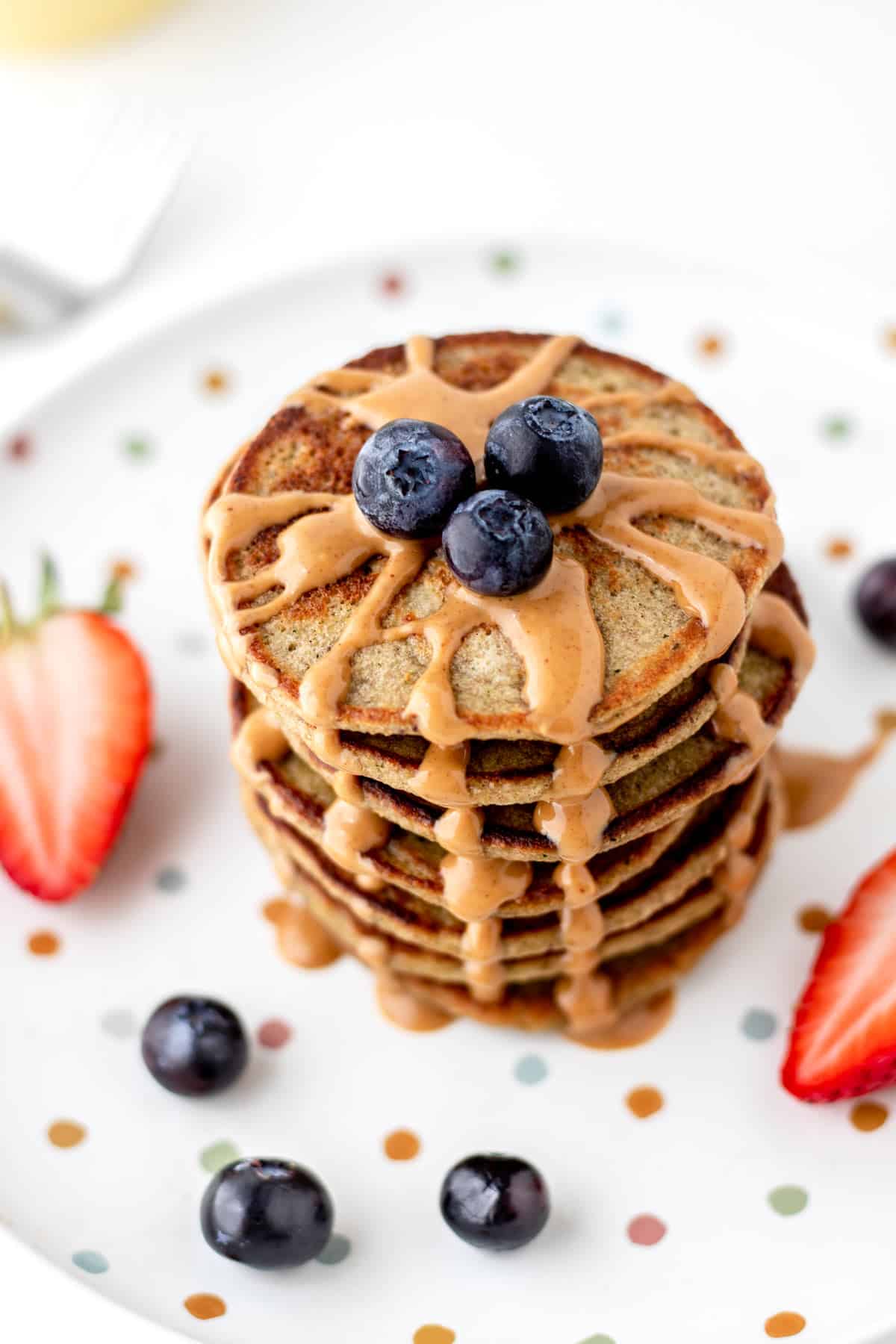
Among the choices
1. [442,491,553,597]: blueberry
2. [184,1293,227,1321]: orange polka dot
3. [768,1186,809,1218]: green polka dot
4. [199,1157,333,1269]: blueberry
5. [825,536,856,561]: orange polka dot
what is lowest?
[184,1293,227,1321]: orange polka dot

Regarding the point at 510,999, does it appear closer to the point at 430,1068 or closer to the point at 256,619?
the point at 430,1068

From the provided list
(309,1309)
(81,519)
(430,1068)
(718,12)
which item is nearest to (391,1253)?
(309,1309)

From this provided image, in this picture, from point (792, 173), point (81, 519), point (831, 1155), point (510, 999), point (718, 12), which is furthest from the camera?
point (718, 12)

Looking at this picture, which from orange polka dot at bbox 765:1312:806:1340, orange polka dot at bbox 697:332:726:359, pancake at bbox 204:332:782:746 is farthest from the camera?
orange polka dot at bbox 697:332:726:359

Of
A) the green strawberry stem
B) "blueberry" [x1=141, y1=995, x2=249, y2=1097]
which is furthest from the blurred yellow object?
"blueberry" [x1=141, y1=995, x2=249, y2=1097]

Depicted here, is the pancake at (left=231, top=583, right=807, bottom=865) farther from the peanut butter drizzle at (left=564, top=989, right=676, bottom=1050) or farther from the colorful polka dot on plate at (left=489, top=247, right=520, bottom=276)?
the colorful polka dot on plate at (left=489, top=247, right=520, bottom=276)

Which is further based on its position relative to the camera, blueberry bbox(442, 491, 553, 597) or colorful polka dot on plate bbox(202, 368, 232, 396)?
colorful polka dot on plate bbox(202, 368, 232, 396)

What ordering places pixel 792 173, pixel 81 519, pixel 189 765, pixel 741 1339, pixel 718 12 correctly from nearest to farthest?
pixel 741 1339 < pixel 189 765 < pixel 81 519 < pixel 792 173 < pixel 718 12
